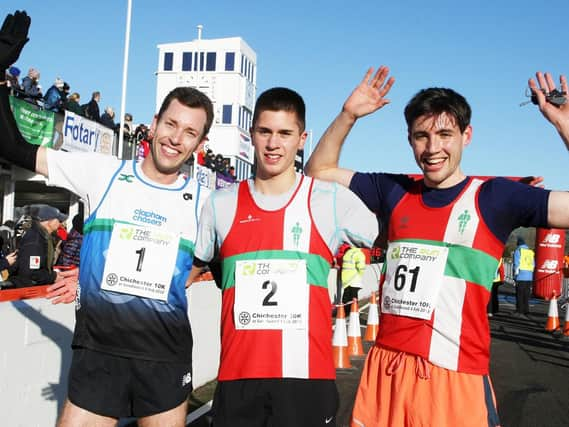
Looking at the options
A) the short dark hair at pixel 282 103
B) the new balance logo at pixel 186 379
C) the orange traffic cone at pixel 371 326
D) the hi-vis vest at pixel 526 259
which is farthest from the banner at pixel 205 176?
the short dark hair at pixel 282 103

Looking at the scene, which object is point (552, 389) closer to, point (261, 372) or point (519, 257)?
point (261, 372)

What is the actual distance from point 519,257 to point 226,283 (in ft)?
52.1

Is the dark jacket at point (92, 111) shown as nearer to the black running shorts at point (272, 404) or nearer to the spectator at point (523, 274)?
the spectator at point (523, 274)

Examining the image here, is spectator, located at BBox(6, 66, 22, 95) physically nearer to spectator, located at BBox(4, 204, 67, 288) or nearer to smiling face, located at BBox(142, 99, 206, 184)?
spectator, located at BBox(4, 204, 67, 288)

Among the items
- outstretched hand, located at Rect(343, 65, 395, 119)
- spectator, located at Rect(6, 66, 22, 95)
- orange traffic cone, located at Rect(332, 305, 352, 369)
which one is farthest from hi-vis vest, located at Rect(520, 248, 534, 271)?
outstretched hand, located at Rect(343, 65, 395, 119)

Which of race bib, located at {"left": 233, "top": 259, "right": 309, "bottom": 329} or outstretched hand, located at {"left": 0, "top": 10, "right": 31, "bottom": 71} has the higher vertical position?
outstretched hand, located at {"left": 0, "top": 10, "right": 31, "bottom": 71}

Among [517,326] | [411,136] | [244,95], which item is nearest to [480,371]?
[411,136]

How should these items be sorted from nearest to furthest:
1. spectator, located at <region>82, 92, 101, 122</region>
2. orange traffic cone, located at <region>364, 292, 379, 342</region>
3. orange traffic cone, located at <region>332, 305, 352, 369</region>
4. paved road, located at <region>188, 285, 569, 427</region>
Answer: paved road, located at <region>188, 285, 569, 427</region> < orange traffic cone, located at <region>332, 305, 352, 369</region> < orange traffic cone, located at <region>364, 292, 379, 342</region> < spectator, located at <region>82, 92, 101, 122</region>

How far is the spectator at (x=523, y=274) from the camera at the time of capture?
17172 millimetres

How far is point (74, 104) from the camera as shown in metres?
17.8

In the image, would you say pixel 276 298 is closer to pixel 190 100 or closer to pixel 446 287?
pixel 446 287

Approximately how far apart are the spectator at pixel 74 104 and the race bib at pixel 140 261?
1493 cm

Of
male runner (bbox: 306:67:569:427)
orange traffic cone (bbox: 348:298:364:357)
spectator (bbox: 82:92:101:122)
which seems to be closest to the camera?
male runner (bbox: 306:67:569:427)

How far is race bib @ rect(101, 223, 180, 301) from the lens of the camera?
358 centimetres
